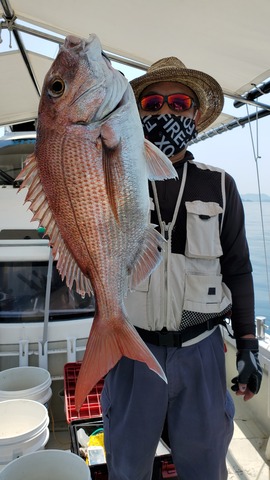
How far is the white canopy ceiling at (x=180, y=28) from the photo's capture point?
2711mm

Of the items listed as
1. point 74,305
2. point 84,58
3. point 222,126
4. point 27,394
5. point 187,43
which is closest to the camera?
point 84,58

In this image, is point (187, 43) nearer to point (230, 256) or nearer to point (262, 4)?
point (262, 4)

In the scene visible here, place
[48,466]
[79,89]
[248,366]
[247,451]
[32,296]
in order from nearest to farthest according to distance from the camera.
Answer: [79,89], [248,366], [48,466], [247,451], [32,296]

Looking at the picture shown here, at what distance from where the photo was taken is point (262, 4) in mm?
2473

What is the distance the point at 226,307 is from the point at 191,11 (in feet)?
6.90

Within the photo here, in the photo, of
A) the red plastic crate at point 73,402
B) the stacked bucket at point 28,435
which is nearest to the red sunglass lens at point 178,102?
the stacked bucket at point 28,435

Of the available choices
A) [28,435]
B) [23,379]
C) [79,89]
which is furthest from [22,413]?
[79,89]

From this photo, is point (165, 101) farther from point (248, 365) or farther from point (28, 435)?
point (28, 435)

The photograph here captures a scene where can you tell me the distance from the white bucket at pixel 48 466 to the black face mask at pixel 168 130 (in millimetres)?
1971

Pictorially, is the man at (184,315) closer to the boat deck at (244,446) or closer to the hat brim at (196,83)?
the hat brim at (196,83)

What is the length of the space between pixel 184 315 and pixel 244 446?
2543 mm

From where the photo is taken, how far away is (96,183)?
1.18 m

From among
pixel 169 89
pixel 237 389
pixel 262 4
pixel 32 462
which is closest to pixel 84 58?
pixel 169 89

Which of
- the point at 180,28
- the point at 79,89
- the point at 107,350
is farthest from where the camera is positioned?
the point at 180,28
